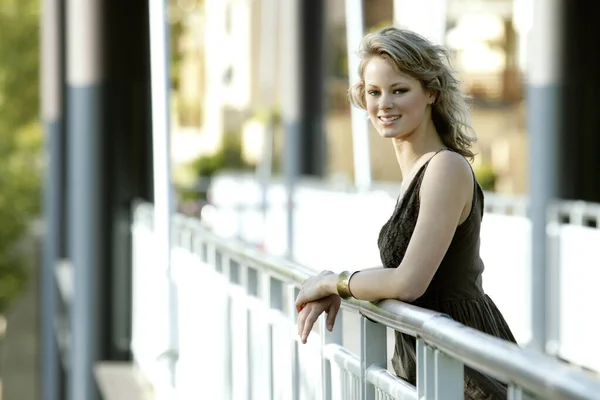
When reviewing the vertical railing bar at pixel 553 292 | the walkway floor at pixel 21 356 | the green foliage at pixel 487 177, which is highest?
the vertical railing bar at pixel 553 292

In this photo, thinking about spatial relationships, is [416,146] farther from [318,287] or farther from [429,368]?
[429,368]

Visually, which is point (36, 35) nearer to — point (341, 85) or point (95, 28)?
point (341, 85)

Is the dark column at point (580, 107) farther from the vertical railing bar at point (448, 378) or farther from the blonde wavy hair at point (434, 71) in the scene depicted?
the vertical railing bar at point (448, 378)

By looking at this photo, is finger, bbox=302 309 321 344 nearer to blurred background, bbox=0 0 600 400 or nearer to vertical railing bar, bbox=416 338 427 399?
vertical railing bar, bbox=416 338 427 399

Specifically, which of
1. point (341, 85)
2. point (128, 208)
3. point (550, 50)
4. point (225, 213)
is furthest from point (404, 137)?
point (341, 85)

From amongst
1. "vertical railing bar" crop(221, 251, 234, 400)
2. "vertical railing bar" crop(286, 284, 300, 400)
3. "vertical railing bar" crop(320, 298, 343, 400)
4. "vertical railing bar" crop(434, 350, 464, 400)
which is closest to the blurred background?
"vertical railing bar" crop(221, 251, 234, 400)

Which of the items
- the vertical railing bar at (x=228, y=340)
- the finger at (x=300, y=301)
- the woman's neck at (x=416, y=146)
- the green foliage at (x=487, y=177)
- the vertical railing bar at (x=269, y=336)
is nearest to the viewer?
the woman's neck at (x=416, y=146)

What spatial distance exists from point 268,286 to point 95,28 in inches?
251

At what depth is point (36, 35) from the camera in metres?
54.3

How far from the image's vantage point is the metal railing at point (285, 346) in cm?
259

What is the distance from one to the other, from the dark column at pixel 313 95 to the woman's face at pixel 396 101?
1830 cm

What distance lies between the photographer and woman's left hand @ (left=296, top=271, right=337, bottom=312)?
3.88m

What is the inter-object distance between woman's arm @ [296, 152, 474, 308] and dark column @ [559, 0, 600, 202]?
27.9 feet

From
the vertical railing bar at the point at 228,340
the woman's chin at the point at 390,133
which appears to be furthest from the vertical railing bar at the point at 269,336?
the woman's chin at the point at 390,133
